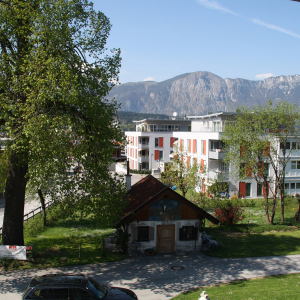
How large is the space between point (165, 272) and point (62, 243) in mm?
8507

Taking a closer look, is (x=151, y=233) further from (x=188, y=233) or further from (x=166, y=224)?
(x=188, y=233)

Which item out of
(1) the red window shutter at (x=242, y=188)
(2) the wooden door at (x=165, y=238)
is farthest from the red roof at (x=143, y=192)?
(1) the red window shutter at (x=242, y=188)

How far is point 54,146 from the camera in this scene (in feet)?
42.5

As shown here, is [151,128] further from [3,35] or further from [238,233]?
[3,35]

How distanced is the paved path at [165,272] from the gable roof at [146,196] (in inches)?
105

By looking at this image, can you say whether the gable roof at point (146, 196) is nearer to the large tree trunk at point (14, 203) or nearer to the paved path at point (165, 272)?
the paved path at point (165, 272)

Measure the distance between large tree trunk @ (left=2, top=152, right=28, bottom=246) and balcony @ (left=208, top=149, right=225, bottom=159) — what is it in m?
28.6

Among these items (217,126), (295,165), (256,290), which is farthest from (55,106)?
(295,165)

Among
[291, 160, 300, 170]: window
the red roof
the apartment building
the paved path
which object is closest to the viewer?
the paved path

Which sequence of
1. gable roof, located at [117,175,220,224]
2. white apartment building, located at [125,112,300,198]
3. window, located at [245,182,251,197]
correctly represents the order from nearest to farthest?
gable roof, located at [117,175,220,224]
white apartment building, located at [125,112,300,198]
window, located at [245,182,251,197]

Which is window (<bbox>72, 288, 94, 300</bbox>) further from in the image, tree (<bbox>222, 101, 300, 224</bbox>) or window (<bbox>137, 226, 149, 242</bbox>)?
tree (<bbox>222, 101, 300, 224</bbox>)

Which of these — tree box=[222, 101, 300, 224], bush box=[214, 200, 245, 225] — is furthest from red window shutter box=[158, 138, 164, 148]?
bush box=[214, 200, 245, 225]

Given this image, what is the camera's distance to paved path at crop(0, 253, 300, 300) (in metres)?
13.4

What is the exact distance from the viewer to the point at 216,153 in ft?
131
